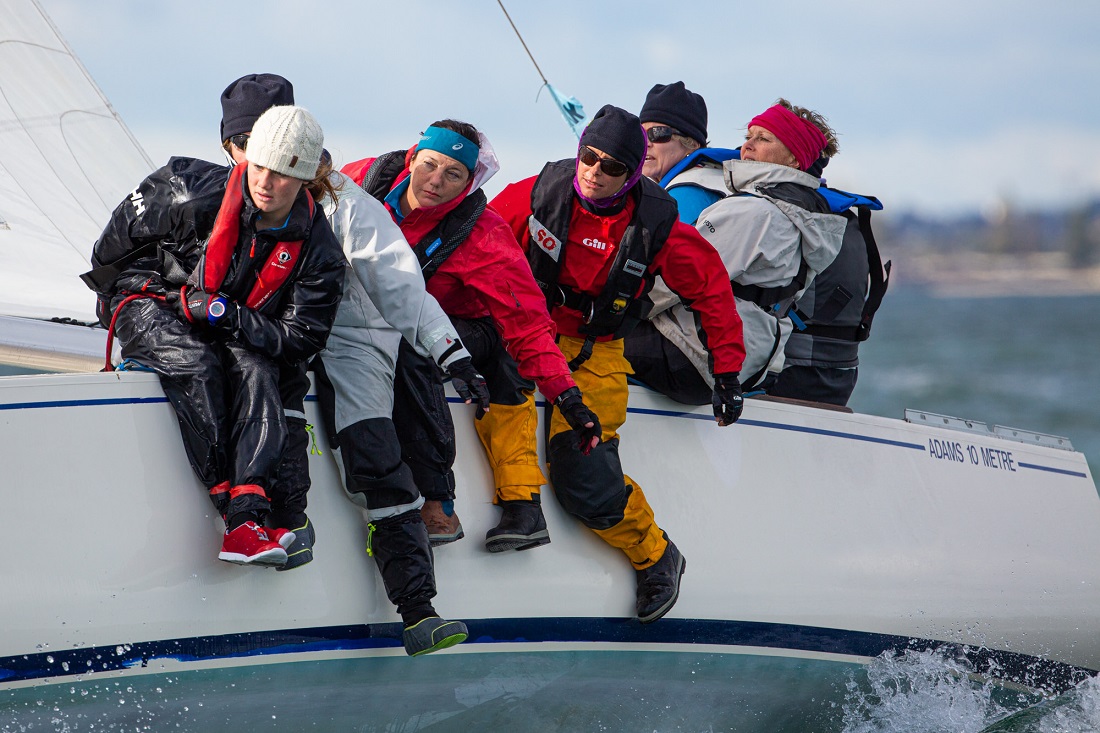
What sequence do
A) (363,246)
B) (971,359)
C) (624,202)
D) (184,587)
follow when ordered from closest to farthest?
(184,587)
(363,246)
(624,202)
(971,359)

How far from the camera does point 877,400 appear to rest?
21.6 metres

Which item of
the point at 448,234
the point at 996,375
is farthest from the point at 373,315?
the point at 996,375

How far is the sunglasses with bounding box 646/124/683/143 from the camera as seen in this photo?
4.21 m

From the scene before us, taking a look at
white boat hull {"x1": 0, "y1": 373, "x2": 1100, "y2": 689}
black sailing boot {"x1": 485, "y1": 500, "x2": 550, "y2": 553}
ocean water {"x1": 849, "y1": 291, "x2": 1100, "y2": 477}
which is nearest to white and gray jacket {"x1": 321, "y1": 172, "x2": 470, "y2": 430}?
white boat hull {"x1": 0, "y1": 373, "x2": 1100, "y2": 689}

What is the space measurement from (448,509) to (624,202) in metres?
0.98

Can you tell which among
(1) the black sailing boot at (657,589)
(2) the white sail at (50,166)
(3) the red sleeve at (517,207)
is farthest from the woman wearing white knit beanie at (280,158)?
(2) the white sail at (50,166)

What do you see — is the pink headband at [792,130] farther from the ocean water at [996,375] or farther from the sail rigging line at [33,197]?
the ocean water at [996,375]

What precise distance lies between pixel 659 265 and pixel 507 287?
0.56 m

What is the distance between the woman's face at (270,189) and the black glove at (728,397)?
1.44 meters

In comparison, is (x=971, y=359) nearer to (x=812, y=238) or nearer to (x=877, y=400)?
(x=877, y=400)

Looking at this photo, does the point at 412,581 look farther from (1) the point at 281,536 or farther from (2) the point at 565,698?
(2) the point at 565,698

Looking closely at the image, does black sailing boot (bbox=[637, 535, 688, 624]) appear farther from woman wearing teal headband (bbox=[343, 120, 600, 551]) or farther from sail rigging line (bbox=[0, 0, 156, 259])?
sail rigging line (bbox=[0, 0, 156, 259])

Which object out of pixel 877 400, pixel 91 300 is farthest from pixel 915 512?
pixel 877 400

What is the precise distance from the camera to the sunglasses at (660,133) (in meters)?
4.21
